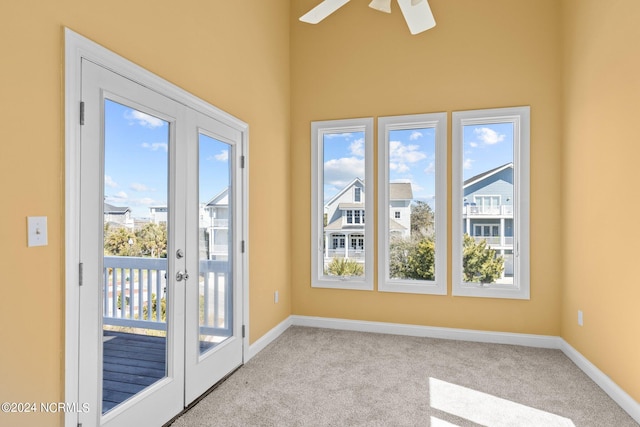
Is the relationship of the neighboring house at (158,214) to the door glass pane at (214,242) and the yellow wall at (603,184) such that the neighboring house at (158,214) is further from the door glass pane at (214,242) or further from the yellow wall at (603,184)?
the yellow wall at (603,184)

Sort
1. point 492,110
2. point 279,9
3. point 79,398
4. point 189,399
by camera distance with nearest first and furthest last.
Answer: point 79,398 < point 189,399 < point 492,110 < point 279,9

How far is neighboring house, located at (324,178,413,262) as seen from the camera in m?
3.95

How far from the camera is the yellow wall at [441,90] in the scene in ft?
11.5

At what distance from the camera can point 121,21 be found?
1.90m

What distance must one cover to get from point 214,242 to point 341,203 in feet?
5.86

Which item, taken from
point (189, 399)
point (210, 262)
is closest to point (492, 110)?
point (210, 262)

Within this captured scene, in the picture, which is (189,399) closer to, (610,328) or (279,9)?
(610,328)

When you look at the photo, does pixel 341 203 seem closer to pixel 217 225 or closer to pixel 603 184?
pixel 217 225

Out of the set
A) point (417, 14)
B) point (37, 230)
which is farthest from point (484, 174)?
point (37, 230)

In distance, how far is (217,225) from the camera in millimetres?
2779

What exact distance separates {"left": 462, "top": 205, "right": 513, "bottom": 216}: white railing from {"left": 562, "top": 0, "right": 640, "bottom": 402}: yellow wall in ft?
1.61

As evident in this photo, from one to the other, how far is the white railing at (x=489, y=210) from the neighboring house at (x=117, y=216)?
10.2ft

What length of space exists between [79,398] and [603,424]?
294 cm

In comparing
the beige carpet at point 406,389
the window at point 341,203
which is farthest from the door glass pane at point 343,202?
the beige carpet at point 406,389
